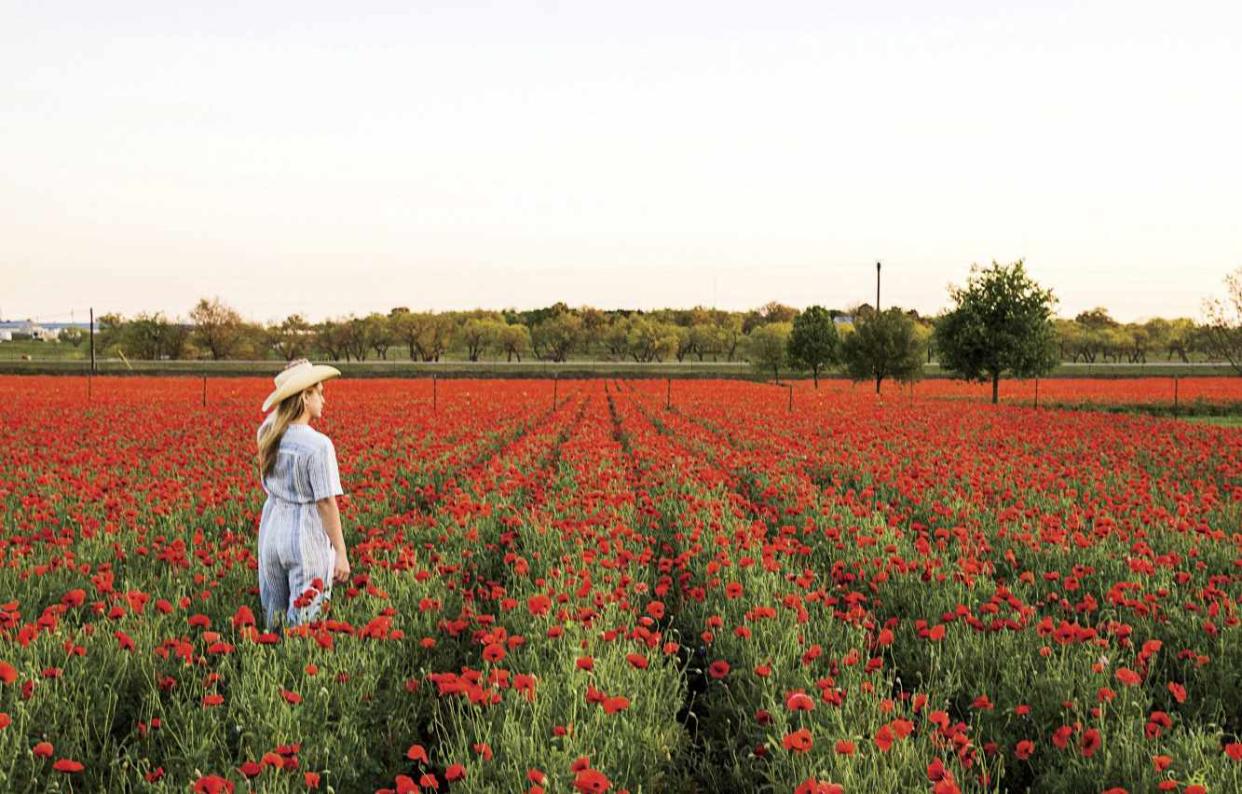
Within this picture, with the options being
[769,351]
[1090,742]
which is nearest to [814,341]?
[769,351]

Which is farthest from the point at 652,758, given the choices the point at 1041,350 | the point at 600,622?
the point at 1041,350

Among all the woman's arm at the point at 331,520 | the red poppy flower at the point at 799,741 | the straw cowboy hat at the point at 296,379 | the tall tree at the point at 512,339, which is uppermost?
the tall tree at the point at 512,339

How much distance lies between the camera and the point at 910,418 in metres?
22.6

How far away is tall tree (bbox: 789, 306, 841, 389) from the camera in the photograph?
53281mm

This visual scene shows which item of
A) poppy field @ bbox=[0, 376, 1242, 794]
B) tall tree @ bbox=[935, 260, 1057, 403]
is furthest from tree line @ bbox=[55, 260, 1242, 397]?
poppy field @ bbox=[0, 376, 1242, 794]

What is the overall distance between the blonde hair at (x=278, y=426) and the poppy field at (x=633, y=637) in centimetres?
101

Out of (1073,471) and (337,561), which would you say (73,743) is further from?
(1073,471)

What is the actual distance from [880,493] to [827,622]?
645 centimetres

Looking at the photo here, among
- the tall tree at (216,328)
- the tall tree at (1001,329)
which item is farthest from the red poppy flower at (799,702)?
the tall tree at (216,328)

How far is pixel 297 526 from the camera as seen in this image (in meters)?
5.58

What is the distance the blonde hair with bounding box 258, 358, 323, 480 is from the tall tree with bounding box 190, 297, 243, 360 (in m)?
110

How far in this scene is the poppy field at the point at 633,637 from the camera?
389cm

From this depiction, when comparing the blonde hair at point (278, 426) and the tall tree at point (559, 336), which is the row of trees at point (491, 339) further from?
the blonde hair at point (278, 426)

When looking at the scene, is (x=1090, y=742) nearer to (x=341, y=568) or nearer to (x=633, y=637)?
(x=633, y=637)
